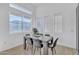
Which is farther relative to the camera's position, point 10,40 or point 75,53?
point 10,40

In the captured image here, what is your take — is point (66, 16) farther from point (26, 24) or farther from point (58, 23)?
point (26, 24)

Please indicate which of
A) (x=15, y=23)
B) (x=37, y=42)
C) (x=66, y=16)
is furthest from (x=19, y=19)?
(x=66, y=16)

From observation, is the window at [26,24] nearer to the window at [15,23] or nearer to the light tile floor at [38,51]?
the window at [15,23]

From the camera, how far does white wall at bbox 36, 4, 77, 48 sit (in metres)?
1.58

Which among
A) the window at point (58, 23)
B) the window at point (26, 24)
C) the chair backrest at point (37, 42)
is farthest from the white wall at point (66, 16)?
the chair backrest at point (37, 42)

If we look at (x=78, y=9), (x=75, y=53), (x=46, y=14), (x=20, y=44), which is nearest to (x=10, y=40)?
(x=20, y=44)

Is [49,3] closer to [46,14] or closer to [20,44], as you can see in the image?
[46,14]

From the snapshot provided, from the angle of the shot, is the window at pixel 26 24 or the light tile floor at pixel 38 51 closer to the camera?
the light tile floor at pixel 38 51

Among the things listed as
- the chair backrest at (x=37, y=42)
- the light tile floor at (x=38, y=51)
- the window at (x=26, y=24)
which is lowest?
the light tile floor at (x=38, y=51)

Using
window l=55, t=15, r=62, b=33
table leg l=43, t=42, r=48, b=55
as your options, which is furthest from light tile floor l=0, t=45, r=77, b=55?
window l=55, t=15, r=62, b=33

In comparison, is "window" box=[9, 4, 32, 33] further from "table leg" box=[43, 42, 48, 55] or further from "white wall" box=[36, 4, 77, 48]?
"table leg" box=[43, 42, 48, 55]

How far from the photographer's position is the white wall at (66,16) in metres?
1.58

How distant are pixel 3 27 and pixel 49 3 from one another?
0.88m
